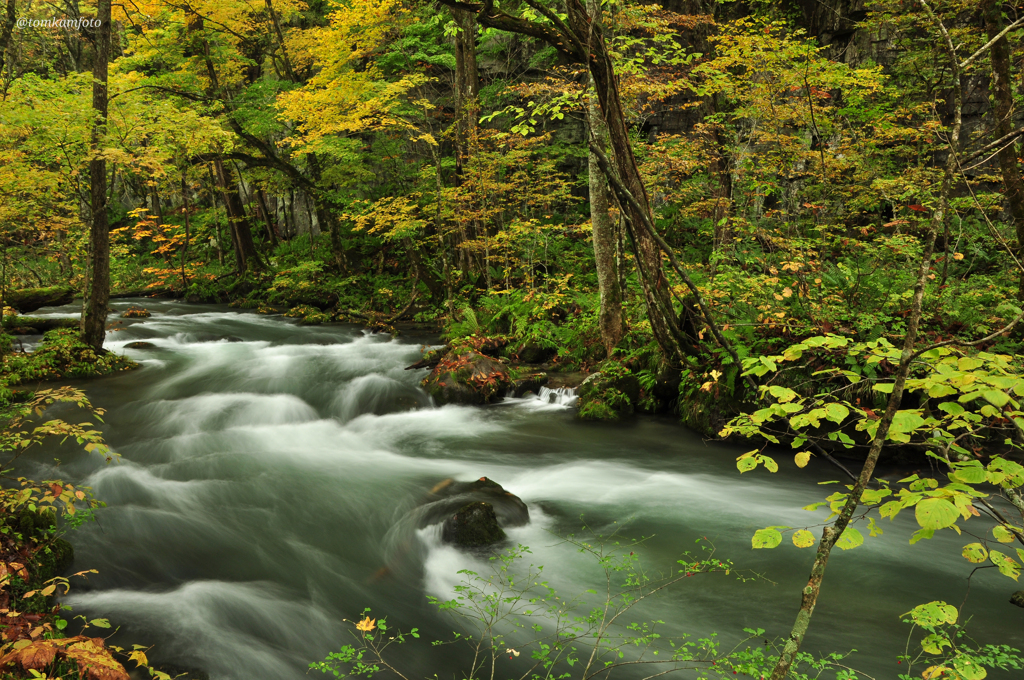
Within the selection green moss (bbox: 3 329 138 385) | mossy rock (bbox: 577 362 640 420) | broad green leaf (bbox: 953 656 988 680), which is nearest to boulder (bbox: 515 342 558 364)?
mossy rock (bbox: 577 362 640 420)

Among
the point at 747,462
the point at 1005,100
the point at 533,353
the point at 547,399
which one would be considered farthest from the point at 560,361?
the point at 747,462

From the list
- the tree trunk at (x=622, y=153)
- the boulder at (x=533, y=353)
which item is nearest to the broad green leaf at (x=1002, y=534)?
the tree trunk at (x=622, y=153)

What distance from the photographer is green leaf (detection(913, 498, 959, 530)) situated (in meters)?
1.88

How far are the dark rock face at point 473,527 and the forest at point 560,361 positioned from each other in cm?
3

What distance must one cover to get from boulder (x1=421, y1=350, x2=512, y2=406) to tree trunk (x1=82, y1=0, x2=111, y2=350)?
658 centimetres

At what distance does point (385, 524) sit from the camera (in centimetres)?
617

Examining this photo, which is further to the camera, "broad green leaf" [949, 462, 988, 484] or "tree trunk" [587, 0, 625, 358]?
"tree trunk" [587, 0, 625, 358]

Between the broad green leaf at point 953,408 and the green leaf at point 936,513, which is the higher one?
the broad green leaf at point 953,408

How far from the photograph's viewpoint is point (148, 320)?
655 inches

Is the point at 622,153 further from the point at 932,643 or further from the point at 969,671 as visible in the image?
the point at 969,671

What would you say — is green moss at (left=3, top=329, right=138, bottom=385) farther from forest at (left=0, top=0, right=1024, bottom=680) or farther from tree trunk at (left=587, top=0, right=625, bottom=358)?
tree trunk at (left=587, top=0, right=625, bottom=358)

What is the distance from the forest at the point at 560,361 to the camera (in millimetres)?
3639

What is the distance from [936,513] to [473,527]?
410 cm

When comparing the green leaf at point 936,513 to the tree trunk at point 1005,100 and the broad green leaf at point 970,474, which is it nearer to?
the broad green leaf at point 970,474
